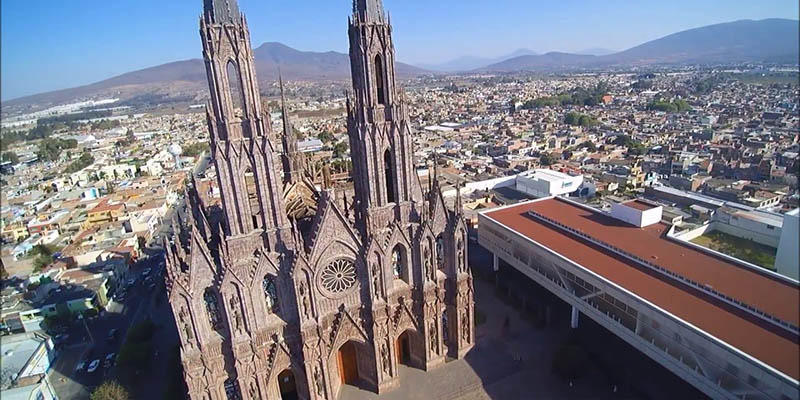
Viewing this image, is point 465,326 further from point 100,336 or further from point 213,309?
point 100,336

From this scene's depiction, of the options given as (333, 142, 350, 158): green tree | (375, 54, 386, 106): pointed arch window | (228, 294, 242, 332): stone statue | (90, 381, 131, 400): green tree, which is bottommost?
(90, 381, 131, 400): green tree

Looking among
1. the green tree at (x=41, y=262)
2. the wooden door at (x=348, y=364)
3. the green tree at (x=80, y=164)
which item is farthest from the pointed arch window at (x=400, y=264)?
the green tree at (x=80, y=164)

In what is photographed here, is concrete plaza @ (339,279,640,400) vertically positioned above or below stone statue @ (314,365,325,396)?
below

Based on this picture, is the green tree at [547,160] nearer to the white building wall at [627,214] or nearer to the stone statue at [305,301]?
the white building wall at [627,214]

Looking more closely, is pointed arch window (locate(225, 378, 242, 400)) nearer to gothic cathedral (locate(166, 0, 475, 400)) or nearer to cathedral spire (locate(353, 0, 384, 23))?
gothic cathedral (locate(166, 0, 475, 400))

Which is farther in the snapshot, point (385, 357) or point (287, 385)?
point (287, 385)

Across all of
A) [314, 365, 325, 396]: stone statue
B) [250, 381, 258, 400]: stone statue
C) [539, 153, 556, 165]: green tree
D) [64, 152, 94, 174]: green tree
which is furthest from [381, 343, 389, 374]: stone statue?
[64, 152, 94, 174]: green tree

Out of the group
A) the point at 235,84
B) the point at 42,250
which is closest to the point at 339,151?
the point at 42,250
